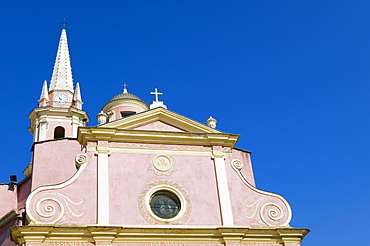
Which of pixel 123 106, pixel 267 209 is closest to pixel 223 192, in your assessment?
pixel 267 209

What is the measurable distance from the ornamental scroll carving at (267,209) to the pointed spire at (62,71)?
17380 millimetres

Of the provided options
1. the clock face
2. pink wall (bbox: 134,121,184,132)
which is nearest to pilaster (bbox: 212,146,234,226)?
pink wall (bbox: 134,121,184,132)

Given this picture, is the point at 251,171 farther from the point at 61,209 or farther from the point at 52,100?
the point at 52,100

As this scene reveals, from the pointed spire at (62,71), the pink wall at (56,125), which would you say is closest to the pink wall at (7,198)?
the pink wall at (56,125)

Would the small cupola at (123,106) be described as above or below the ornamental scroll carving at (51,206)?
above

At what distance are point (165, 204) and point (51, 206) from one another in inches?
132

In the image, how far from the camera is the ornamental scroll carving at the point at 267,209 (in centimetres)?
1509

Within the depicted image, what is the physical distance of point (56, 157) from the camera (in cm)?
1931

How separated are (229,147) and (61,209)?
5883 mm

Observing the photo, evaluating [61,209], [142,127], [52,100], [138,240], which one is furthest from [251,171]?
[52,100]

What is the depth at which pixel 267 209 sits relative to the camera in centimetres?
1533

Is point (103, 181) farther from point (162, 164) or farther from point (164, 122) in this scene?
point (164, 122)

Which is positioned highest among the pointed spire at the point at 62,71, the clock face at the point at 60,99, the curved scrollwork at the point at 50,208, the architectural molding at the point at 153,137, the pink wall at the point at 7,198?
the pointed spire at the point at 62,71

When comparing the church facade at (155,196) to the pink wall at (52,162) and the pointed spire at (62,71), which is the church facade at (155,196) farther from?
the pointed spire at (62,71)
